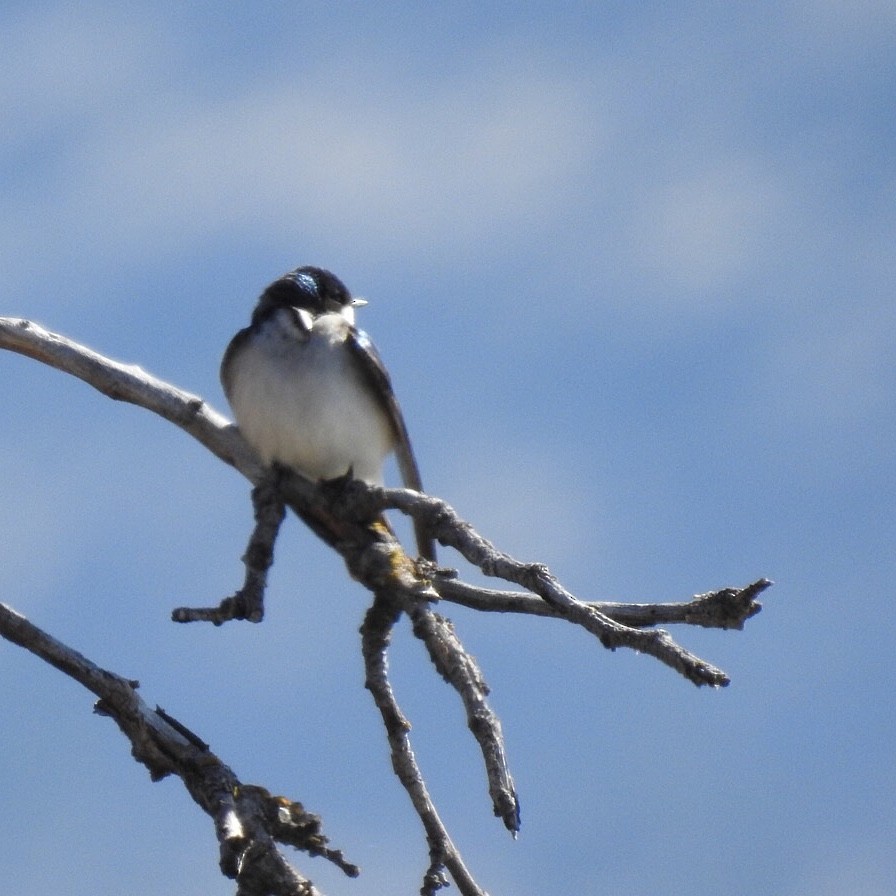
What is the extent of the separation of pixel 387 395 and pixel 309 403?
26.4 inches

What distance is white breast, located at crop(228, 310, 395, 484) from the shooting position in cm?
870

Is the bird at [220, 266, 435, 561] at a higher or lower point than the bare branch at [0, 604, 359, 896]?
higher

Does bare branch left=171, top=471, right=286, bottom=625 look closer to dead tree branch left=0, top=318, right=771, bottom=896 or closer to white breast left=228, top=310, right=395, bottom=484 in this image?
dead tree branch left=0, top=318, right=771, bottom=896

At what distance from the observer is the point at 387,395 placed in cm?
932

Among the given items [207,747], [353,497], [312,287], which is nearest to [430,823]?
[207,747]

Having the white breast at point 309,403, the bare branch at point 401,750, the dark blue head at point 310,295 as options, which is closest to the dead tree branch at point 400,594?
the bare branch at point 401,750

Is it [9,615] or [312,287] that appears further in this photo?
[312,287]

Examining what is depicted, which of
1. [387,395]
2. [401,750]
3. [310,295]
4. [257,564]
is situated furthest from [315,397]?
[401,750]

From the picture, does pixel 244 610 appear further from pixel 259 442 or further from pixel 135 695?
pixel 259 442

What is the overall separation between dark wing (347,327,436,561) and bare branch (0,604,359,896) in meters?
3.06

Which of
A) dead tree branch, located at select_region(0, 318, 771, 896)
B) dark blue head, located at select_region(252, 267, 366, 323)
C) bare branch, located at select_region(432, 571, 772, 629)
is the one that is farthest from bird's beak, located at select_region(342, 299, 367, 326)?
bare branch, located at select_region(432, 571, 772, 629)

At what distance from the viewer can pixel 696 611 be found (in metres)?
5.84

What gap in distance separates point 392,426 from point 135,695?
321 centimetres

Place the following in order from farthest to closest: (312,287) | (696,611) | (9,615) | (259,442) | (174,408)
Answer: (312,287)
(259,442)
(174,408)
(9,615)
(696,611)
